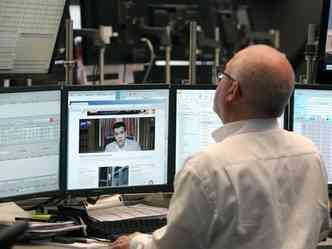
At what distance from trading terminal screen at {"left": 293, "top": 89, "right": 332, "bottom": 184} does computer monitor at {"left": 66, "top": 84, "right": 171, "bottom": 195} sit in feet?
1.74

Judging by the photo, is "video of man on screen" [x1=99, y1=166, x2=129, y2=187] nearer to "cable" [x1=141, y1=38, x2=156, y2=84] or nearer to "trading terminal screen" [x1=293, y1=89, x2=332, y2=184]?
"trading terminal screen" [x1=293, y1=89, x2=332, y2=184]

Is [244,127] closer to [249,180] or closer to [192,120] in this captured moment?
[249,180]

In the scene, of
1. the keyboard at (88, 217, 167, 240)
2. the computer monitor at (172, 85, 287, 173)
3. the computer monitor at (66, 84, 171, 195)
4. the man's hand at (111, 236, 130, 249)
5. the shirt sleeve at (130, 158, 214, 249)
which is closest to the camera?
the shirt sleeve at (130, 158, 214, 249)

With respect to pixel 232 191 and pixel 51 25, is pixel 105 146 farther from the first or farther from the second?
pixel 232 191

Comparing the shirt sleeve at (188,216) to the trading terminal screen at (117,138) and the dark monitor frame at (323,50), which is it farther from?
the dark monitor frame at (323,50)

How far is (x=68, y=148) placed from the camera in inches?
109

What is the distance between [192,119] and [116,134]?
32cm

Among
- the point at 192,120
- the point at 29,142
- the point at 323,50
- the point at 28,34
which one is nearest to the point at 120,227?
the point at 29,142

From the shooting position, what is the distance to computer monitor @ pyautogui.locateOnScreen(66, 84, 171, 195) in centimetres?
279

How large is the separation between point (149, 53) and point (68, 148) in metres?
4.21

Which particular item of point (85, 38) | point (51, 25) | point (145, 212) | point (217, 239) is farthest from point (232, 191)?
point (85, 38)

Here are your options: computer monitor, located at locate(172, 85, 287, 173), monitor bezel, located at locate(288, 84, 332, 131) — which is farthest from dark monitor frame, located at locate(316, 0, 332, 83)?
computer monitor, located at locate(172, 85, 287, 173)

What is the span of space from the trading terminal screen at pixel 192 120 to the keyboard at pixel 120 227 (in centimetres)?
32

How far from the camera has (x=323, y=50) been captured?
325 centimetres
